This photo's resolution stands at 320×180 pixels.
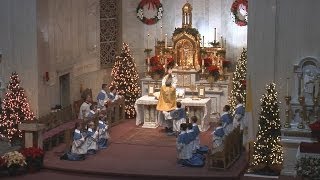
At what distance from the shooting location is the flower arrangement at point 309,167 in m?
19.8

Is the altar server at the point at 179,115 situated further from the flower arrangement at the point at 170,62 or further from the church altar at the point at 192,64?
the flower arrangement at the point at 170,62

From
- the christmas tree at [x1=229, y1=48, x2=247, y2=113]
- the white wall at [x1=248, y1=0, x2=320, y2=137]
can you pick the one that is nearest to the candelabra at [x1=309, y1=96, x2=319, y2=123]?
the white wall at [x1=248, y1=0, x2=320, y2=137]

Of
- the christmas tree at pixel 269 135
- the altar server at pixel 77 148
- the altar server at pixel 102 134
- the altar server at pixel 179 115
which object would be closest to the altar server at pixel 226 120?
the altar server at pixel 179 115

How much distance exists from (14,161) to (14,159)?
0.22 ft

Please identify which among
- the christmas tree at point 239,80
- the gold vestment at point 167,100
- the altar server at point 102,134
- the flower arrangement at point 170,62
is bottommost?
the altar server at point 102,134

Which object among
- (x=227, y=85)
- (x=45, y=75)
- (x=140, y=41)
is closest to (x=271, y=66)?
(x=227, y=85)

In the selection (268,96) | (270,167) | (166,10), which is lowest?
(270,167)

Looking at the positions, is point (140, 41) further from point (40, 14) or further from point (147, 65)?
point (40, 14)

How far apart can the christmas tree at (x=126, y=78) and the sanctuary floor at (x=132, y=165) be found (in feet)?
12.6

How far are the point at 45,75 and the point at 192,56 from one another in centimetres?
664

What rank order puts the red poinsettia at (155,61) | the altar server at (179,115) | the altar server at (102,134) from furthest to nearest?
1. the red poinsettia at (155,61)
2. the altar server at (179,115)
3. the altar server at (102,134)

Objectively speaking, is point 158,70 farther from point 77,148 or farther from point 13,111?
point 77,148

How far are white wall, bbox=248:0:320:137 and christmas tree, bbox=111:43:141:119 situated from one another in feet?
26.6

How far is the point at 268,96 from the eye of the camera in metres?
22.3
